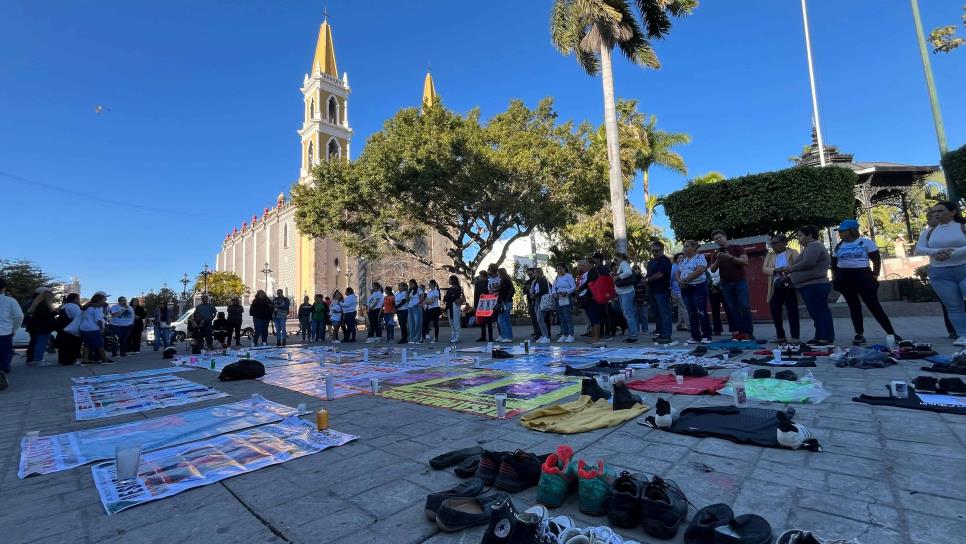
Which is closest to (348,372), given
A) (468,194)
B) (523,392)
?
(523,392)

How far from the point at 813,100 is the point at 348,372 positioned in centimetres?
2354

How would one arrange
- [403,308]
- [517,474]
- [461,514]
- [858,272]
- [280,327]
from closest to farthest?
[461,514]
[517,474]
[858,272]
[403,308]
[280,327]

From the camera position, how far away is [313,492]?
86.3 inches

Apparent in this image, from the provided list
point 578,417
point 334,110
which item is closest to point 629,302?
point 578,417

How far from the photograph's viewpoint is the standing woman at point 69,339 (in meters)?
9.82

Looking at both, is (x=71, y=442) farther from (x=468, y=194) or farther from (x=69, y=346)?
(x=468, y=194)

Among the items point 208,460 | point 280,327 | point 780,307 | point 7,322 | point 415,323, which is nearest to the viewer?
point 208,460

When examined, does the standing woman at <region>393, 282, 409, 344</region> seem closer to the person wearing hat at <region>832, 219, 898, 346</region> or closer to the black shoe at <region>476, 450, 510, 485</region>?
the person wearing hat at <region>832, 219, 898, 346</region>

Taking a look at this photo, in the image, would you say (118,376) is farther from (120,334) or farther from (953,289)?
(953,289)

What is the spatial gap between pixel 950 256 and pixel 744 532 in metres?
6.21

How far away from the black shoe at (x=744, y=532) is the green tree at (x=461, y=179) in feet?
53.7

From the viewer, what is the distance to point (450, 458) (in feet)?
8.02

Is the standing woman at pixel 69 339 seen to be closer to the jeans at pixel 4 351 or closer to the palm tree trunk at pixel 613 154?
the jeans at pixel 4 351

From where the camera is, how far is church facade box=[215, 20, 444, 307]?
42406 millimetres
